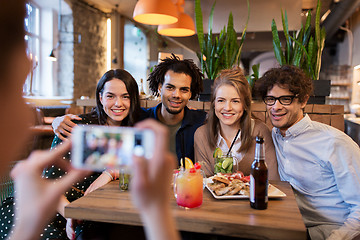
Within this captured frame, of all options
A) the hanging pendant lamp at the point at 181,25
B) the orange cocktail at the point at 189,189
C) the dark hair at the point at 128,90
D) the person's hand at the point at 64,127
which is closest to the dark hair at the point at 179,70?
the dark hair at the point at 128,90

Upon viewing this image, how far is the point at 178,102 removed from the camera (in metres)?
2.08

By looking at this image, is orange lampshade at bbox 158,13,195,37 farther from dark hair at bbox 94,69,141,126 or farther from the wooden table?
the wooden table

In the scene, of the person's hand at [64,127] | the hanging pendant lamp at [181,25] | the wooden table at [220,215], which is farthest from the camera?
the hanging pendant lamp at [181,25]

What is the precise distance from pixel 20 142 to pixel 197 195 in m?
0.79

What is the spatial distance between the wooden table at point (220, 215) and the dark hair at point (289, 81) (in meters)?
0.68

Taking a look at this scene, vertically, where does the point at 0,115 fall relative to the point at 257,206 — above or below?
above

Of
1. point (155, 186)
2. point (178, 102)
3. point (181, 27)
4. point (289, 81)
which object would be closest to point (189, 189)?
point (155, 186)

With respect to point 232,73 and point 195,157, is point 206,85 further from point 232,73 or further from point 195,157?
point 195,157

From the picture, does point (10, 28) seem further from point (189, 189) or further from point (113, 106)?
point (113, 106)

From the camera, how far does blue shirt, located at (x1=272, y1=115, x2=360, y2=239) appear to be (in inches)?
53.8

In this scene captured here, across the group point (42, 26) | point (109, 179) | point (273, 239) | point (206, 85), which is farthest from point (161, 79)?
point (42, 26)

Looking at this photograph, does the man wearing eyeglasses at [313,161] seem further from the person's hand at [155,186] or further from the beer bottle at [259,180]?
the person's hand at [155,186]

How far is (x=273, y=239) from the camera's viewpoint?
35.3 inches

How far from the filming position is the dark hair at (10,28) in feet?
1.17
